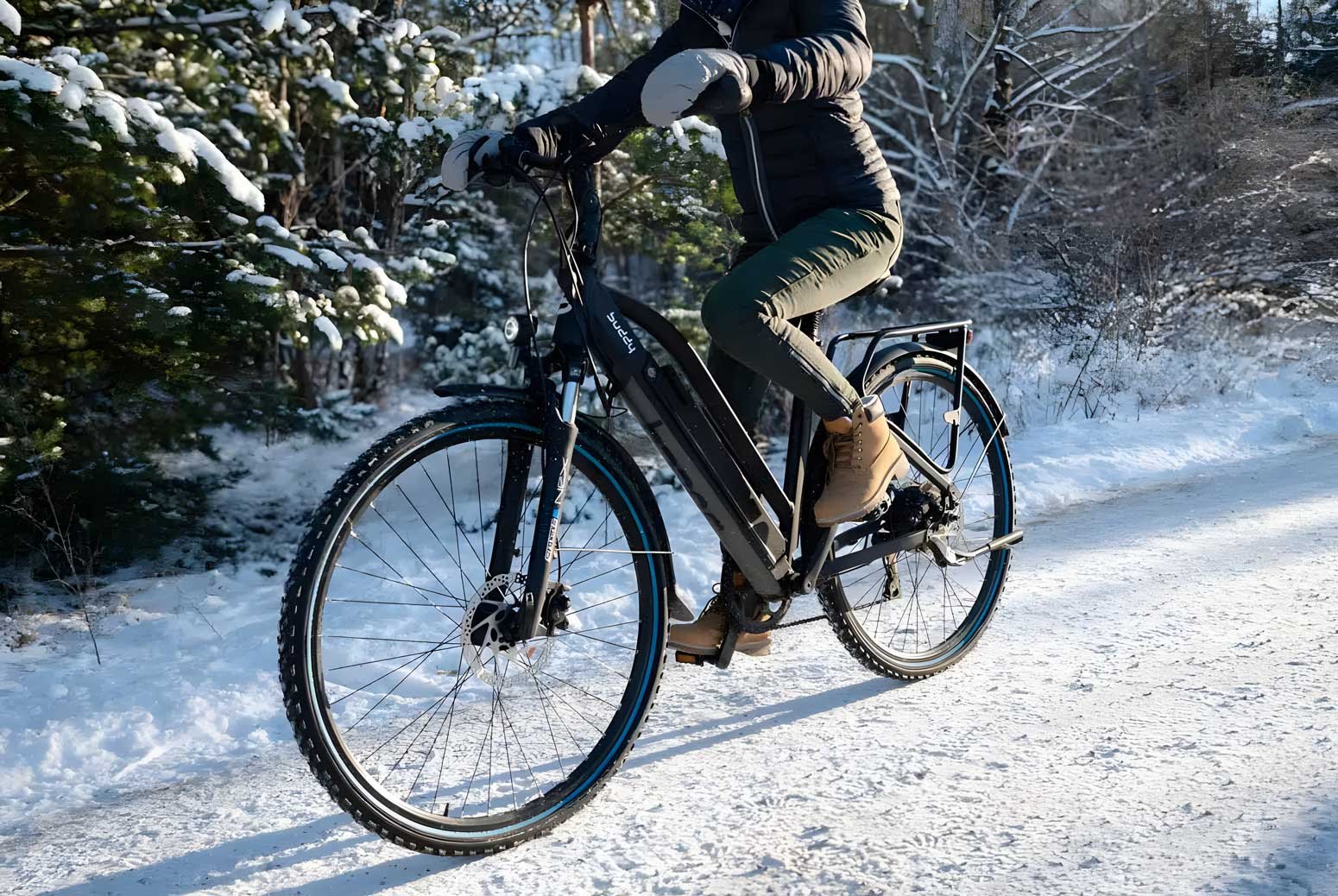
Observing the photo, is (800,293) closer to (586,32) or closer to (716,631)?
(716,631)

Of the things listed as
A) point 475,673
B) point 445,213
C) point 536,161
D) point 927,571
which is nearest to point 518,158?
point 536,161

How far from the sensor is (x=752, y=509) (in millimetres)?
2783

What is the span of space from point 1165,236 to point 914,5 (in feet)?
13.8

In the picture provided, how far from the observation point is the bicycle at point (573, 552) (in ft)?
7.47

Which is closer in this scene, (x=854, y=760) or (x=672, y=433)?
(x=672, y=433)

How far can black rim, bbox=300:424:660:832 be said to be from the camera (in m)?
2.34

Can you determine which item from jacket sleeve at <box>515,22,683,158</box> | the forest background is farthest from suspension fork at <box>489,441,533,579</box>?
the forest background

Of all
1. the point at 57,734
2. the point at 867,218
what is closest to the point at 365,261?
the point at 57,734

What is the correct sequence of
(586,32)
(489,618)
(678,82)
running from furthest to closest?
(586,32), (489,618), (678,82)

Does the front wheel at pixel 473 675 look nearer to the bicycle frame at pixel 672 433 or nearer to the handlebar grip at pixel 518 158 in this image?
the bicycle frame at pixel 672 433

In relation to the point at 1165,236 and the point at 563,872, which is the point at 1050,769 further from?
the point at 1165,236

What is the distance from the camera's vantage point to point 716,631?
9.55 ft

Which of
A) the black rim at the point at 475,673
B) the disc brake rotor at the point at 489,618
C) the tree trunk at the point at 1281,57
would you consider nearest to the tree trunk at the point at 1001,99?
the tree trunk at the point at 1281,57

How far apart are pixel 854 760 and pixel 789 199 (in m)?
1.49
